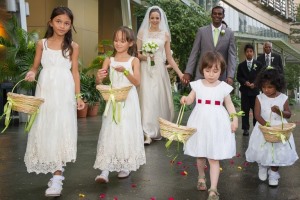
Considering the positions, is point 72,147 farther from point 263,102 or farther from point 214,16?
point 214,16

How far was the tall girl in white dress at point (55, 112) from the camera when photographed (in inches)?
184

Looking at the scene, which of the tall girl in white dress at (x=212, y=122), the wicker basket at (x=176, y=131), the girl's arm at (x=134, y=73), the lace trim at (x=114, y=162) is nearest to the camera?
the wicker basket at (x=176, y=131)

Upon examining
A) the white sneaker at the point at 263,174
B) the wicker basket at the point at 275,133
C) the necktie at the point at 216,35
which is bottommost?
the white sneaker at the point at 263,174

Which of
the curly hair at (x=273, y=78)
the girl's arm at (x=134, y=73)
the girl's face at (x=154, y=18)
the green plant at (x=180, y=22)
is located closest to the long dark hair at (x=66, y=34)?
the girl's arm at (x=134, y=73)

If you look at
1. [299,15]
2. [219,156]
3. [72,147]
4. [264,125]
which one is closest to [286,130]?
[264,125]

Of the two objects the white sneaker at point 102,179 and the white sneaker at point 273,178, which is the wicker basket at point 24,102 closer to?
the white sneaker at point 102,179

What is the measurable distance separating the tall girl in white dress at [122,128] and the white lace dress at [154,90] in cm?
283

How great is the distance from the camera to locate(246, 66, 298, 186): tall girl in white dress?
16.9 ft

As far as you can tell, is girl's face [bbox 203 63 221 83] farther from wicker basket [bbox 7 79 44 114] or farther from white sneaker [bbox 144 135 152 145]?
white sneaker [bbox 144 135 152 145]

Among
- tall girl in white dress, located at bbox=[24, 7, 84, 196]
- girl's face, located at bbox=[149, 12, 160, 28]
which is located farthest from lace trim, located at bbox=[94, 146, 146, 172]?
girl's face, located at bbox=[149, 12, 160, 28]

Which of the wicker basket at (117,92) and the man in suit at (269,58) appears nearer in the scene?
the wicker basket at (117,92)

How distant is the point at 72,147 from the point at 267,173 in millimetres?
2223

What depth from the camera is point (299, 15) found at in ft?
161

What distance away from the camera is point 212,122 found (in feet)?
15.1
